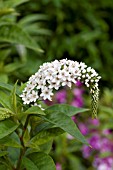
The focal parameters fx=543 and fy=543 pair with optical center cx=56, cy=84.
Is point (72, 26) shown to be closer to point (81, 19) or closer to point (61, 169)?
point (81, 19)

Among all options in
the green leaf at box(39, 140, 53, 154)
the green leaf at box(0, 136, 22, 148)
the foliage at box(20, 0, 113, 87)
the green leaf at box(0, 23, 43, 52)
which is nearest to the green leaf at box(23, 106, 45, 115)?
the green leaf at box(0, 136, 22, 148)

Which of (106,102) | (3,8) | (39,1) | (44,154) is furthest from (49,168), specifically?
(39,1)

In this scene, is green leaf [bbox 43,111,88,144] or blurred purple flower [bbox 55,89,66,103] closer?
green leaf [bbox 43,111,88,144]

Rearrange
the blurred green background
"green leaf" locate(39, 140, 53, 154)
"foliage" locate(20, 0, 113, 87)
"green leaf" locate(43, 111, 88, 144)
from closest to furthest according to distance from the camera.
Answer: "green leaf" locate(43, 111, 88, 144) < "green leaf" locate(39, 140, 53, 154) < the blurred green background < "foliage" locate(20, 0, 113, 87)

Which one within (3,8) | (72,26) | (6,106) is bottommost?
(6,106)

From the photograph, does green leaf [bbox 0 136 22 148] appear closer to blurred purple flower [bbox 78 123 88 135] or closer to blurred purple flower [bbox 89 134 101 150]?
blurred purple flower [bbox 89 134 101 150]

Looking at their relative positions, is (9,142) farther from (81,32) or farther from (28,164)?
(81,32)

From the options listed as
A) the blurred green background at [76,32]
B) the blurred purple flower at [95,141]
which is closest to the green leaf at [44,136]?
the blurred purple flower at [95,141]
